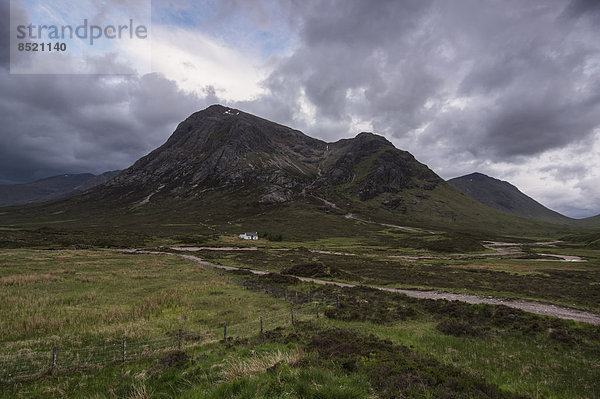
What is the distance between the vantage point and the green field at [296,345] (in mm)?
9406

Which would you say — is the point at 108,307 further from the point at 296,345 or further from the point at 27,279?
the point at 296,345

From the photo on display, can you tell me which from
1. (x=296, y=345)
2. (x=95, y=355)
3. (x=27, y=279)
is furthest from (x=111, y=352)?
(x=27, y=279)

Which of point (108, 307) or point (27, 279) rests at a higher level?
point (27, 279)

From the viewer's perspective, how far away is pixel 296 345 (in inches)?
585

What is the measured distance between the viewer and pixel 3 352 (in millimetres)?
14914

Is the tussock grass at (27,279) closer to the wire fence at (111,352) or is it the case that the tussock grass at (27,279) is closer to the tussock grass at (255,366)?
the wire fence at (111,352)

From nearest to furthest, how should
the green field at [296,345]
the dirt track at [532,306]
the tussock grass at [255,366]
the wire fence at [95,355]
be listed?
the green field at [296,345] < the tussock grass at [255,366] < the wire fence at [95,355] < the dirt track at [532,306]

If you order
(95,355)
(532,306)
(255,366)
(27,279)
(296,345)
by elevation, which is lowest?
(532,306)

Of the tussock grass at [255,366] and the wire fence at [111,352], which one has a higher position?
the tussock grass at [255,366]

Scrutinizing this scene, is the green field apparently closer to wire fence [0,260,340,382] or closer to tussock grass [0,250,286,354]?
tussock grass [0,250,286,354]

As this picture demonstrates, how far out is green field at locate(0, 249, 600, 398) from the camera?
9.41 meters

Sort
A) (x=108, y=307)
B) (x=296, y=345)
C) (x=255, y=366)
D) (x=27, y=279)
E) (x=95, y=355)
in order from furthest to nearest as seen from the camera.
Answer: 1. (x=27, y=279)
2. (x=108, y=307)
3. (x=95, y=355)
4. (x=296, y=345)
5. (x=255, y=366)

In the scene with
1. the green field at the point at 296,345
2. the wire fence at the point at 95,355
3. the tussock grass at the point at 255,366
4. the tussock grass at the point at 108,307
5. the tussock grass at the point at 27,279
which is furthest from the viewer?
the tussock grass at the point at 27,279

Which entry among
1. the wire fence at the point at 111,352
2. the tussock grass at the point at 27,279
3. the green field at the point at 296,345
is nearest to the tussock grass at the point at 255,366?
the green field at the point at 296,345
